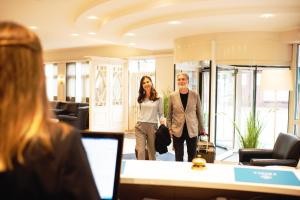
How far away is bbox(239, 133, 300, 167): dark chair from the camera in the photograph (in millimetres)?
3848

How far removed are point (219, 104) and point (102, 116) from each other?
403 cm

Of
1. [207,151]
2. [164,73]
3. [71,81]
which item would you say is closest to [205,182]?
[207,151]

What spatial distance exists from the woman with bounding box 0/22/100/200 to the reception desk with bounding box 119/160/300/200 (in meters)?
0.88

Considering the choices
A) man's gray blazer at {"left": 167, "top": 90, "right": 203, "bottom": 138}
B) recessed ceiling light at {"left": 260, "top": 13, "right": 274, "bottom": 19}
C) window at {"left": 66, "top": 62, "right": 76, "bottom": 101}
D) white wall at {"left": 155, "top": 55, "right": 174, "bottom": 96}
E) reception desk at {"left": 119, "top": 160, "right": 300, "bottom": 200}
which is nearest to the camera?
reception desk at {"left": 119, "top": 160, "right": 300, "bottom": 200}

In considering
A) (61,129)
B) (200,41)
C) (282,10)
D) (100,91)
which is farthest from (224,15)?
(100,91)

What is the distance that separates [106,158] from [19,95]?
653 mm

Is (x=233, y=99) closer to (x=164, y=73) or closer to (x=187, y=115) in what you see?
(x=187, y=115)

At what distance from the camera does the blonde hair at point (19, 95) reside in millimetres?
692

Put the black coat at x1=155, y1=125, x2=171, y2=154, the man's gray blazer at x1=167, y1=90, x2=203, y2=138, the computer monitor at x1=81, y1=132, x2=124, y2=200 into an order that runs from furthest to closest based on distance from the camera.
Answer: the black coat at x1=155, y1=125, x2=171, y2=154
the man's gray blazer at x1=167, y1=90, x2=203, y2=138
the computer monitor at x1=81, y1=132, x2=124, y2=200

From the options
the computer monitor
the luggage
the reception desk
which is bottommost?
the luggage

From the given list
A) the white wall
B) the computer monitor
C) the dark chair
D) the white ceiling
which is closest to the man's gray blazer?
the dark chair

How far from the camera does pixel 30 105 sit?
0.72 meters

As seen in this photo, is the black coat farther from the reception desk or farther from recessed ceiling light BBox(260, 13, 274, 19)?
the reception desk

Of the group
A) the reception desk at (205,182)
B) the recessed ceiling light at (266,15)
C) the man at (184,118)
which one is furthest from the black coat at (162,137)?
the reception desk at (205,182)
